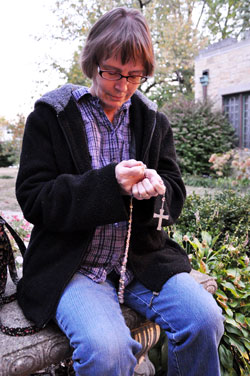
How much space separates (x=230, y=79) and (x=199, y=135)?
220cm

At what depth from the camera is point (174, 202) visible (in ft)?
6.13

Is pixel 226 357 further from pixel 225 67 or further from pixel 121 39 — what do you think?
pixel 225 67

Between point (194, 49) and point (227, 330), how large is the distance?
51.6 ft

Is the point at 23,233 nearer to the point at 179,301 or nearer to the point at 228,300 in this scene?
the point at 228,300

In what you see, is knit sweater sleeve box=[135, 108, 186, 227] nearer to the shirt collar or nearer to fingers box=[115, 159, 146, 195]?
fingers box=[115, 159, 146, 195]

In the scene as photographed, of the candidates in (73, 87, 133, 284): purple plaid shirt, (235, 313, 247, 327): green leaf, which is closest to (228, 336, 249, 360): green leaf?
(235, 313, 247, 327): green leaf

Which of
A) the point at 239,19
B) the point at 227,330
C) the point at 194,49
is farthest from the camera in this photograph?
the point at 239,19

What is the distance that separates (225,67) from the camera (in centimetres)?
1176

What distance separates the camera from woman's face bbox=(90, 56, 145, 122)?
1.66 m

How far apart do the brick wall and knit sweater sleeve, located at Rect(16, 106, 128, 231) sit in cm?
1049

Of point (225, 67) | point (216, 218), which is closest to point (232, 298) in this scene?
point (216, 218)

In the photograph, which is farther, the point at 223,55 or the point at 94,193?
the point at 223,55

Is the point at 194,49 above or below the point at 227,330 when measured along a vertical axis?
above

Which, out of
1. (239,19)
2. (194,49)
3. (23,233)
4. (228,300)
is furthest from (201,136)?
(239,19)
